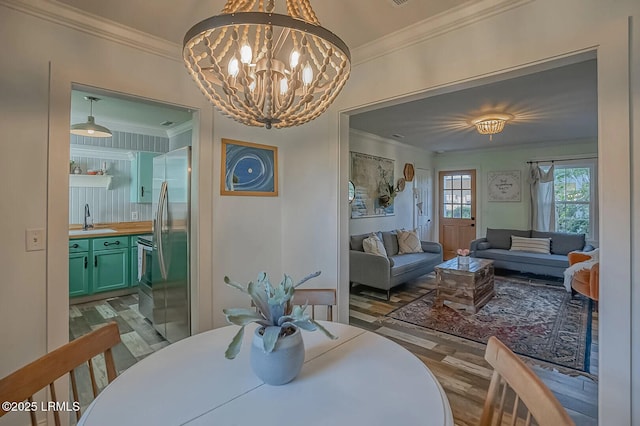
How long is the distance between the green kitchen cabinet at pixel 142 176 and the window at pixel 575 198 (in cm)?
728

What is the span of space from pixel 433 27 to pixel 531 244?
5.10m

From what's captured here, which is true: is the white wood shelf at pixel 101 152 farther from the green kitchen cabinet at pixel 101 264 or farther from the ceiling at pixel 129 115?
the green kitchen cabinet at pixel 101 264

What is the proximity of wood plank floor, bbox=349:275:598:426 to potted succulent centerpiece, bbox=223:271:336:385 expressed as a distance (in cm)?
150

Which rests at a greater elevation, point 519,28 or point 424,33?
point 424,33

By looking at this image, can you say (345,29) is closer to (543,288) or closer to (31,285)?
(31,285)

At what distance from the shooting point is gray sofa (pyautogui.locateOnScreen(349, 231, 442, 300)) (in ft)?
14.0

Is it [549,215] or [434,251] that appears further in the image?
[549,215]

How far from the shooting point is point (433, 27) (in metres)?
1.98

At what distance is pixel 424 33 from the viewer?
6.63ft

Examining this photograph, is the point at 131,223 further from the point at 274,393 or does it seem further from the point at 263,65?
the point at 274,393

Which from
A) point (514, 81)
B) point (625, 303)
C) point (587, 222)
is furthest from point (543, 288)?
point (625, 303)

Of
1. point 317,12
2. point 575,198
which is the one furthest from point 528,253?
point 317,12

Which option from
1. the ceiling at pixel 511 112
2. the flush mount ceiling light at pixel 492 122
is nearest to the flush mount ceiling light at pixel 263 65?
the ceiling at pixel 511 112

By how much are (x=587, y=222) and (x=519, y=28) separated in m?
5.63
